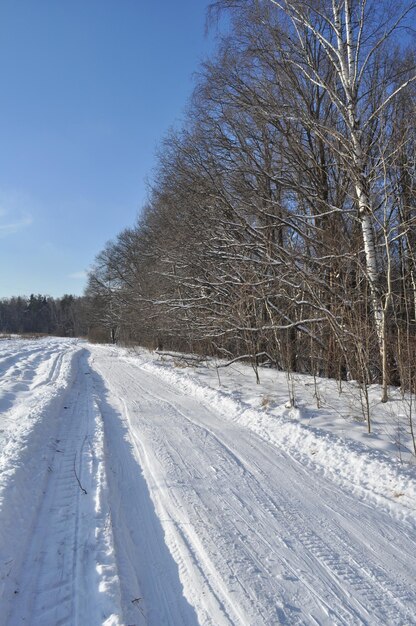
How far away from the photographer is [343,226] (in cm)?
1134

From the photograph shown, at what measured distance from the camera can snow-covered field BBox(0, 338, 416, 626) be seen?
270 centimetres

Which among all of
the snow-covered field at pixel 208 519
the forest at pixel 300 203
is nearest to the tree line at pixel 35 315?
the forest at pixel 300 203

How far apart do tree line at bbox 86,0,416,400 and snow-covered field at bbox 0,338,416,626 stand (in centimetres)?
213

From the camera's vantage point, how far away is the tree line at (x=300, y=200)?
329 inches

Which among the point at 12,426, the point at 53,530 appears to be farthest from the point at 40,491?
the point at 12,426

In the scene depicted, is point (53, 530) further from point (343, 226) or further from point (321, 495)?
point (343, 226)

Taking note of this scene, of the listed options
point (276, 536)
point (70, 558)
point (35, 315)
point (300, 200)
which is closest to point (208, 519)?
point (276, 536)

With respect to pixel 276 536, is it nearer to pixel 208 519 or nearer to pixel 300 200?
pixel 208 519

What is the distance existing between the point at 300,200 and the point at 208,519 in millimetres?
11165

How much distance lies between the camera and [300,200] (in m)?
13.1

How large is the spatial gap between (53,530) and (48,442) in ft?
8.57

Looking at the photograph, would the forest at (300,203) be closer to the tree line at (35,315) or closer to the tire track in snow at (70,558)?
the tire track in snow at (70,558)

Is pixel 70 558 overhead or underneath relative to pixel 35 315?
underneath

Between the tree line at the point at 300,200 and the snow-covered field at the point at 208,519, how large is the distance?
2125mm
